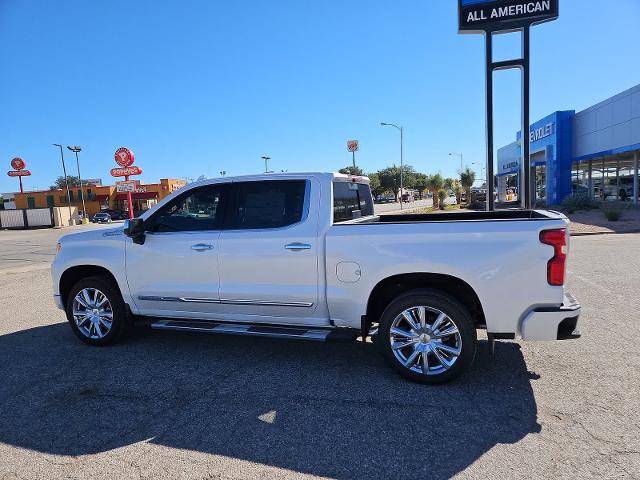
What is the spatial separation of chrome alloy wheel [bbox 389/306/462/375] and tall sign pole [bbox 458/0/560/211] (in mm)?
8116

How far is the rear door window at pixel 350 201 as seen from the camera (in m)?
4.68

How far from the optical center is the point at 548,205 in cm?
3184

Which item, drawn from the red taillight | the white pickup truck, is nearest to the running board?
the white pickup truck

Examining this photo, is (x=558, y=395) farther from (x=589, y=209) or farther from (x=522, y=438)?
(x=589, y=209)

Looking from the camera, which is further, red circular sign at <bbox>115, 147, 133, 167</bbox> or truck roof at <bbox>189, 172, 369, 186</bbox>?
red circular sign at <bbox>115, 147, 133, 167</bbox>

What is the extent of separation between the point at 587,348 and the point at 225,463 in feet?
12.6

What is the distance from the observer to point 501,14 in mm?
11742

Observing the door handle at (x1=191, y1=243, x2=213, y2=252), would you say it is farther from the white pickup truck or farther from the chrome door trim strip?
the chrome door trim strip

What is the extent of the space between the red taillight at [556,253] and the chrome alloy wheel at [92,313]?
4.52 meters

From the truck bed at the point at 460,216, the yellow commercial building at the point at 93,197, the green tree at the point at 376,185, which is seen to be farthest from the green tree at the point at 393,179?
the truck bed at the point at 460,216

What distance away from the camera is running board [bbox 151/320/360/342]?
4145 millimetres

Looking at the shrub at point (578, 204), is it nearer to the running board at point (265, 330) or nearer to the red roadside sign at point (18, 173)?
the running board at point (265, 330)

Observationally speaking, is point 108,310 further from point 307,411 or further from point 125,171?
point 125,171

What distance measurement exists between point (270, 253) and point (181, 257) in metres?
1.06
